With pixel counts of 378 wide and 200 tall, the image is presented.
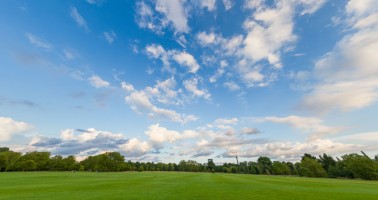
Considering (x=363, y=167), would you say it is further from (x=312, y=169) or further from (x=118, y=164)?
(x=118, y=164)

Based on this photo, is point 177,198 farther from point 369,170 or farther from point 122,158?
point 122,158

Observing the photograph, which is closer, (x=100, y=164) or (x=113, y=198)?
(x=113, y=198)

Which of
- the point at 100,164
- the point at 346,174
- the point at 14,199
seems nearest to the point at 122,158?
the point at 100,164

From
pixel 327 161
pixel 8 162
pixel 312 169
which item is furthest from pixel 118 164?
pixel 327 161

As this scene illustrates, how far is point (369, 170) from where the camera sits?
123 metres

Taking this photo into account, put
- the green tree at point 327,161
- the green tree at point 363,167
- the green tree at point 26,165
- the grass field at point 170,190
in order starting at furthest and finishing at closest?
the green tree at point 327,161 → the green tree at point 26,165 → the green tree at point 363,167 → the grass field at point 170,190

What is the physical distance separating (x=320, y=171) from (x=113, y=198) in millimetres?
161297

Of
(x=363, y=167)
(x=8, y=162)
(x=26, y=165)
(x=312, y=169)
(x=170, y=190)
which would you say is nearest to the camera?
(x=170, y=190)

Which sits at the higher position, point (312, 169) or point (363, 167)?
point (312, 169)

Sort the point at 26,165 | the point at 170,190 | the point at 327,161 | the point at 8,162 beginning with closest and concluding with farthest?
the point at 170,190 < the point at 8,162 < the point at 26,165 < the point at 327,161

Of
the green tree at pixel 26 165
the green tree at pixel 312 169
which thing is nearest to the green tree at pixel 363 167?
the green tree at pixel 312 169

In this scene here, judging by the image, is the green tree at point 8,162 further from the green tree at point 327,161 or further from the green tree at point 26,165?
the green tree at point 327,161

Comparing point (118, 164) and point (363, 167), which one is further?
point (118, 164)

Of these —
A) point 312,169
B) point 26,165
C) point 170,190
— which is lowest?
point 170,190
